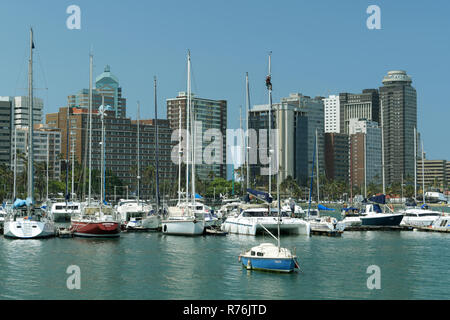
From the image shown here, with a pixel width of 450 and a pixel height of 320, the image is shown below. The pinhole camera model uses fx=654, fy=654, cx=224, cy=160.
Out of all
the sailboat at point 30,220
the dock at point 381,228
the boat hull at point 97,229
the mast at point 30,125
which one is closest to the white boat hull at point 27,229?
the sailboat at point 30,220

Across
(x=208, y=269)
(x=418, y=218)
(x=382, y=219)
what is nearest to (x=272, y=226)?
(x=208, y=269)

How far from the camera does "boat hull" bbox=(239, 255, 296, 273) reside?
4609 centimetres

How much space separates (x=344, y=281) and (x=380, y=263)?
40.9 ft

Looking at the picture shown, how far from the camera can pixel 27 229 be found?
70062 millimetres

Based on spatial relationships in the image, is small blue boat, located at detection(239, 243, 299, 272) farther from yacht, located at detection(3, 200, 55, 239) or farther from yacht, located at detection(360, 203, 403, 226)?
yacht, located at detection(360, 203, 403, 226)

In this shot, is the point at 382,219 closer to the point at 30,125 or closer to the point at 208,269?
the point at 208,269

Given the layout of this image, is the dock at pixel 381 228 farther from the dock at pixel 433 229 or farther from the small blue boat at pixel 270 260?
the small blue boat at pixel 270 260

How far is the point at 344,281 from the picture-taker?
151ft

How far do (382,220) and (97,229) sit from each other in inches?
1764

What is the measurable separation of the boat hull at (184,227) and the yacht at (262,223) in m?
5.42

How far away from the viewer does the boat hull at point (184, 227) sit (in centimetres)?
7594

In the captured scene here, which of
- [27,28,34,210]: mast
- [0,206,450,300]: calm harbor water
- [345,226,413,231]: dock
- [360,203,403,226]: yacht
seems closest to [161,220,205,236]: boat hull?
[0,206,450,300]: calm harbor water
